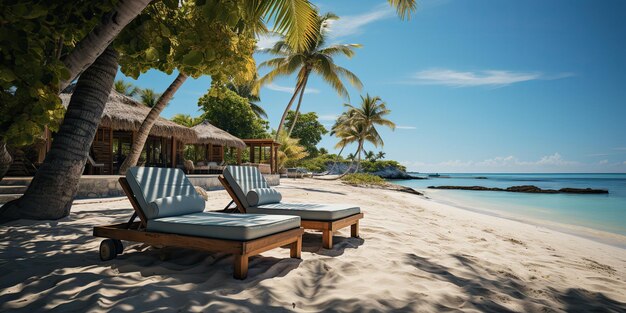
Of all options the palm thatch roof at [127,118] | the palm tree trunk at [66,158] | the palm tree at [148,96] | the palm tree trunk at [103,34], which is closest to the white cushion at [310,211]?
the palm tree trunk at [103,34]

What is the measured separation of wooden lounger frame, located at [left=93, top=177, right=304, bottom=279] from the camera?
2.44 meters

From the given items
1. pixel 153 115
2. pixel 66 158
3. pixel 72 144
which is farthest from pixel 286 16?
pixel 153 115

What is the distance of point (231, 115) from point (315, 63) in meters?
9.92

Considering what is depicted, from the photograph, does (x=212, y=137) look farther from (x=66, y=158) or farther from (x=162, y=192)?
(x=162, y=192)

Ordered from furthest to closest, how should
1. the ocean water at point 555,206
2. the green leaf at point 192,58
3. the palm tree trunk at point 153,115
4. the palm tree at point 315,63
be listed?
the palm tree at point 315,63 → the ocean water at point 555,206 → the palm tree trunk at point 153,115 → the green leaf at point 192,58

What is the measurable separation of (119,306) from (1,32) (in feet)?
6.06

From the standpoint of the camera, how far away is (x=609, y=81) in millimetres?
32969

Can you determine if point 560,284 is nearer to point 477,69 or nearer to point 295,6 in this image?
point 295,6

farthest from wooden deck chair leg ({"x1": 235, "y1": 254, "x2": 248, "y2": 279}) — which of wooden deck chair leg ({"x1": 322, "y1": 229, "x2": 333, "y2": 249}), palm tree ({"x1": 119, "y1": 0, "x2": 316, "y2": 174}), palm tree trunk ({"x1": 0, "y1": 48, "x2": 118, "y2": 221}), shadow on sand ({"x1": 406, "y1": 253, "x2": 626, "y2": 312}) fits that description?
palm tree trunk ({"x1": 0, "y1": 48, "x2": 118, "y2": 221})

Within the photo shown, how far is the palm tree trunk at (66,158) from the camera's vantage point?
442 cm

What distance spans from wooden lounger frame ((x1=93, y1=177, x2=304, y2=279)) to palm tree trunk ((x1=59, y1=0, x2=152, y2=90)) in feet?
3.47

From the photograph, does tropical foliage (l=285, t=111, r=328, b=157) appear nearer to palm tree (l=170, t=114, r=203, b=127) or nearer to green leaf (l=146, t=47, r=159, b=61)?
palm tree (l=170, t=114, r=203, b=127)

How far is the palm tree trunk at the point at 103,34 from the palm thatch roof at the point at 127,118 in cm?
808

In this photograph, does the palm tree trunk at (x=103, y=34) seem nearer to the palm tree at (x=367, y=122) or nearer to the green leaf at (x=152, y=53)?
the green leaf at (x=152, y=53)
